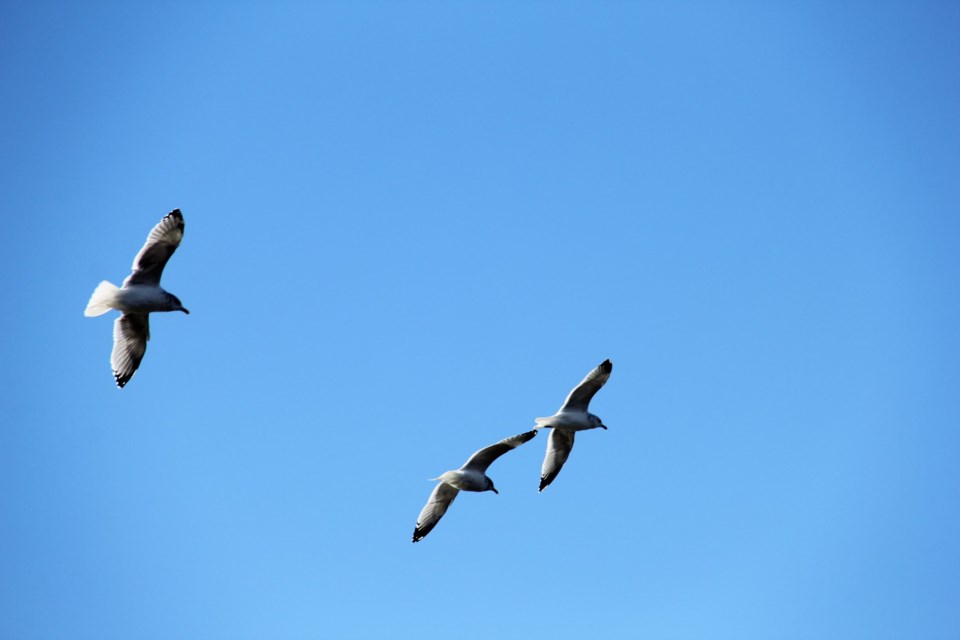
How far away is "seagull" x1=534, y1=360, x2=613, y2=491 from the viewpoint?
2189 cm

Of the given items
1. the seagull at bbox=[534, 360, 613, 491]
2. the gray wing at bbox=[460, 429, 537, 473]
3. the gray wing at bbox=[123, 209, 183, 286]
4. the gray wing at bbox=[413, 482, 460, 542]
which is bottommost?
the gray wing at bbox=[413, 482, 460, 542]

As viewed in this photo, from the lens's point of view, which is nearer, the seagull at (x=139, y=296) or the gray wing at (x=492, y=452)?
the seagull at (x=139, y=296)

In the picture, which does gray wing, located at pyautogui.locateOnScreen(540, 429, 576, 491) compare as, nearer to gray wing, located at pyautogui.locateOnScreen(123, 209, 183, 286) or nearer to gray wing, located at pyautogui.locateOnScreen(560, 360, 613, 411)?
gray wing, located at pyautogui.locateOnScreen(560, 360, 613, 411)

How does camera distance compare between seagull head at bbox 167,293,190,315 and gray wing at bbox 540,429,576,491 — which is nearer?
seagull head at bbox 167,293,190,315

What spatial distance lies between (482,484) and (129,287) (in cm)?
697

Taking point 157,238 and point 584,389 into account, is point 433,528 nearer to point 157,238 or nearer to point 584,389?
point 584,389

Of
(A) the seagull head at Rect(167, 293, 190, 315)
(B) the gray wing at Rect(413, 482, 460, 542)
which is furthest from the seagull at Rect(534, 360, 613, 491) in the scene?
(A) the seagull head at Rect(167, 293, 190, 315)

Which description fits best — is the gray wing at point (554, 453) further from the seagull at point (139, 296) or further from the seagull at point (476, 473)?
the seagull at point (139, 296)

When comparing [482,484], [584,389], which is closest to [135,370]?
[482,484]

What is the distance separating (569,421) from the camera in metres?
22.1

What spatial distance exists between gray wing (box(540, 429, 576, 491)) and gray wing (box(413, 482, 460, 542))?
1.71 m

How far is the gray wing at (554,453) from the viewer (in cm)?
2292

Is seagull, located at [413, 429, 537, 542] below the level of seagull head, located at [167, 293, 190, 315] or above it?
below

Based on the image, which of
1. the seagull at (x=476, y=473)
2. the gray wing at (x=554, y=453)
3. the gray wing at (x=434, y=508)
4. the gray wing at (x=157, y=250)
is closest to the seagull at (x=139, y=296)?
the gray wing at (x=157, y=250)
